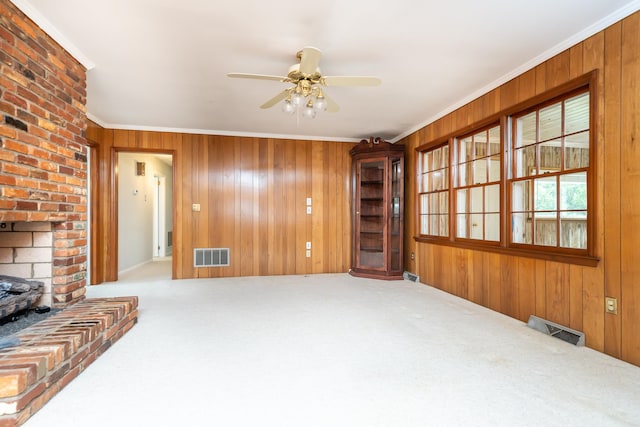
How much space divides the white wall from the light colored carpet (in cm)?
285

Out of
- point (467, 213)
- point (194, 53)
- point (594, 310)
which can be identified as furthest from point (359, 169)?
point (594, 310)

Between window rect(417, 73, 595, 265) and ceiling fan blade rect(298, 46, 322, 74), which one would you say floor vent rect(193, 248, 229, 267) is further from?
ceiling fan blade rect(298, 46, 322, 74)

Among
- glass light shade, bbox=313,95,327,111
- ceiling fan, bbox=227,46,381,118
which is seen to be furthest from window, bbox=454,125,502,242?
glass light shade, bbox=313,95,327,111

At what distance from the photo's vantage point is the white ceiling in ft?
6.61

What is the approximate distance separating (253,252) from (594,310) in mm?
4166

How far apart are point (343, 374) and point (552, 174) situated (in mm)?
A: 2380

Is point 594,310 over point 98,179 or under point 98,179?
under

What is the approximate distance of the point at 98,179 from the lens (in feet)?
14.5

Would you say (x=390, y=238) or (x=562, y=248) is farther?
(x=390, y=238)

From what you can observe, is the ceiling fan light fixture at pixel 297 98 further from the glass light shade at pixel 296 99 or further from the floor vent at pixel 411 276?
the floor vent at pixel 411 276

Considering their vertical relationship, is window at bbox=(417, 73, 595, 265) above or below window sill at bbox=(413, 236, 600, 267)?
above

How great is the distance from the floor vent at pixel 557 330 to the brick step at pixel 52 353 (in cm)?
337

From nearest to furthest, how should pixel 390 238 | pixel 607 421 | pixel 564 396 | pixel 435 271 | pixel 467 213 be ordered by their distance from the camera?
pixel 607 421 < pixel 564 396 < pixel 467 213 < pixel 435 271 < pixel 390 238

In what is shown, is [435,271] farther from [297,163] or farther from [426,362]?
[297,163]
